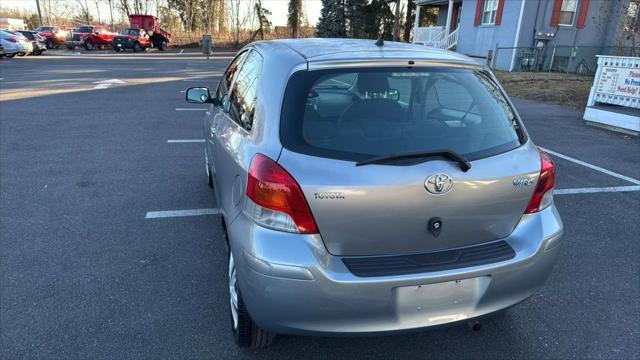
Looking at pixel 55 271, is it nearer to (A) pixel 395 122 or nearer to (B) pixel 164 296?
(B) pixel 164 296

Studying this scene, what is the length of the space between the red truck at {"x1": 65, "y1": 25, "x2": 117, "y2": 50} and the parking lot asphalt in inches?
1329

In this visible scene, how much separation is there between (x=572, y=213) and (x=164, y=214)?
424 cm

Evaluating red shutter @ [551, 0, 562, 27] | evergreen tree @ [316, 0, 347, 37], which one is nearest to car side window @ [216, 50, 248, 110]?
red shutter @ [551, 0, 562, 27]

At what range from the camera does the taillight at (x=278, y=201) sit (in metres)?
2.00

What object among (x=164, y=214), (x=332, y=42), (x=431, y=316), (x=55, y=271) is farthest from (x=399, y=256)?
(x=164, y=214)

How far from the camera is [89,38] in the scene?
35.9m

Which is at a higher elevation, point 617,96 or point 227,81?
point 227,81

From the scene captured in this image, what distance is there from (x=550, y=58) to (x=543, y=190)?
A: 19742 mm

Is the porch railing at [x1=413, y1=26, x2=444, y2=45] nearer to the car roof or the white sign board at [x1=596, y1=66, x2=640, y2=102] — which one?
the white sign board at [x1=596, y1=66, x2=640, y2=102]

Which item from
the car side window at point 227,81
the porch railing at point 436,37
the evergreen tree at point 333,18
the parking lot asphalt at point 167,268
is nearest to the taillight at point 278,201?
the parking lot asphalt at point 167,268

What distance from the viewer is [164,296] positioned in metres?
3.03

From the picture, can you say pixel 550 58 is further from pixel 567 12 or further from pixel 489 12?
pixel 489 12

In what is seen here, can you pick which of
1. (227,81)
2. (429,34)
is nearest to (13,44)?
(429,34)

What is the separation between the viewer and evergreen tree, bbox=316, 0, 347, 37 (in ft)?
113
